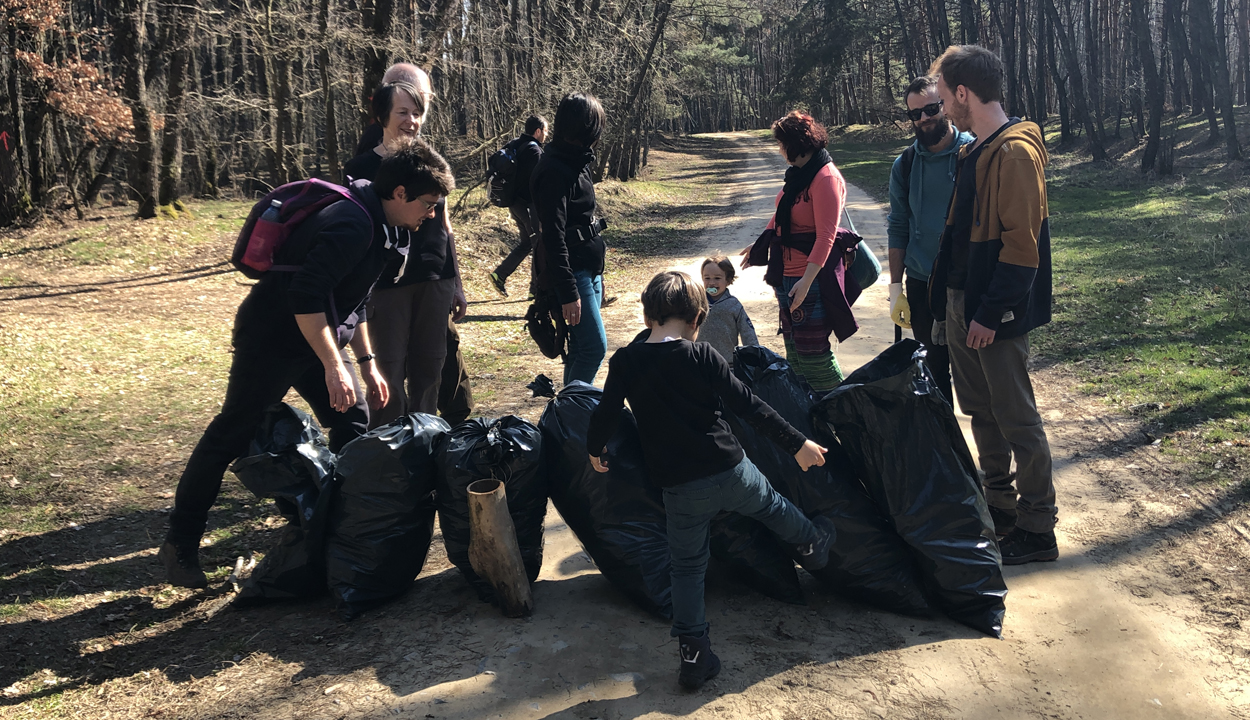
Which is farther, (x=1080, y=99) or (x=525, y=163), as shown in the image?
(x=1080, y=99)

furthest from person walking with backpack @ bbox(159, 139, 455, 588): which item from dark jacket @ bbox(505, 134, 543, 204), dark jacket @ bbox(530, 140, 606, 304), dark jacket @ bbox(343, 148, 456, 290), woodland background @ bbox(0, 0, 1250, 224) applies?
woodland background @ bbox(0, 0, 1250, 224)

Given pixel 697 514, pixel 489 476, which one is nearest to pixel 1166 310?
pixel 697 514

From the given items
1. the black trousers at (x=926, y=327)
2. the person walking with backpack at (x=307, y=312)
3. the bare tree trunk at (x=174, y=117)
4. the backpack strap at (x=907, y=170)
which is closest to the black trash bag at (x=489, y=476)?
the person walking with backpack at (x=307, y=312)

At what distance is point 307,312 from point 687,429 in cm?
143

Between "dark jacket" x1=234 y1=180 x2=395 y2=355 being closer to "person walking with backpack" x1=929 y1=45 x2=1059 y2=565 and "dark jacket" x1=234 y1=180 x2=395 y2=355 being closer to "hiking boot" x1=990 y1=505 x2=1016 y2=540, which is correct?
"person walking with backpack" x1=929 y1=45 x2=1059 y2=565

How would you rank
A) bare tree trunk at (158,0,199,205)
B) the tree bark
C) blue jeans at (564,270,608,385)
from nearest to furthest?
blue jeans at (564,270,608,385)
bare tree trunk at (158,0,199,205)
the tree bark

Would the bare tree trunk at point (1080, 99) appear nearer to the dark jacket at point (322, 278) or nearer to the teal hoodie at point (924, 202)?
the teal hoodie at point (924, 202)

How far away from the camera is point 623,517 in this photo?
3.17m

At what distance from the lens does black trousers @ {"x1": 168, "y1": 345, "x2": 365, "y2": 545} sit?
10.8 feet

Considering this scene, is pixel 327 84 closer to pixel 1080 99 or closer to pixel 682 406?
pixel 682 406

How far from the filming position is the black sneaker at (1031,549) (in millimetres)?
3523

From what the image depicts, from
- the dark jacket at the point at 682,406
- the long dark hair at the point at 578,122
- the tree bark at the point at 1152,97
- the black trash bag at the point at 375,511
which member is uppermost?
the tree bark at the point at 1152,97

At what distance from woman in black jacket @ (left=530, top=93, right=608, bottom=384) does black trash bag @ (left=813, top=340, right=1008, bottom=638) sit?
1.66m

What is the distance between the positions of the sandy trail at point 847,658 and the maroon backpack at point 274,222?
1423 mm
